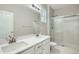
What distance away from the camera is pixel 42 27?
1.59 metres

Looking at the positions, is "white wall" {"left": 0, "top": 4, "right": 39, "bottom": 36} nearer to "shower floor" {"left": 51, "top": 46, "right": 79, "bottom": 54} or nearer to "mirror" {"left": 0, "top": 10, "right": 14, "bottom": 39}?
"mirror" {"left": 0, "top": 10, "right": 14, "bottom": 39}

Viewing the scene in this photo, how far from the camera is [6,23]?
1.22m

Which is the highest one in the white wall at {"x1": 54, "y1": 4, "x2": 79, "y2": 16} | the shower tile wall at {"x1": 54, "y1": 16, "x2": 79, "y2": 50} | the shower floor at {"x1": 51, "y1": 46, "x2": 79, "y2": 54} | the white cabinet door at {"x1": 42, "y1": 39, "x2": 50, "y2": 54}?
the white wall at {"x1": 54, "y1": 4, "x2": 79, "y2": 16}

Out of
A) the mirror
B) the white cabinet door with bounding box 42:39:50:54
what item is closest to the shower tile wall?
the white cabinet door with bounding box 42:39:50:54

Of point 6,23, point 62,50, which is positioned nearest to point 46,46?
point 62,50

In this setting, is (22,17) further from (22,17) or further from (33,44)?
(33,44)

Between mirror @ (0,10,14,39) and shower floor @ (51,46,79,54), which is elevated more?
mirror @ (0,10,14,39)

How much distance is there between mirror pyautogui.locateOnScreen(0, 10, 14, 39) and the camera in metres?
1.17

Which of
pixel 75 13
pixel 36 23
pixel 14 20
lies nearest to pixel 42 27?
pixel 36 23
